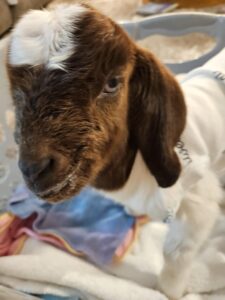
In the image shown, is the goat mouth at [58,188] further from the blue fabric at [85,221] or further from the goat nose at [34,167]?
the blue fabric at [85,221]

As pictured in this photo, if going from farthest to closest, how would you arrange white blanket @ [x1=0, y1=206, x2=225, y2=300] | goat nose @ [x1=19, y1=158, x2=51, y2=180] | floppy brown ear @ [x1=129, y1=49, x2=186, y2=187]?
white blanket @ [x1=0, y1=206, x2=225, y2=300] < floppy brown ear @ [x1=129, y1=49, x2=186, y2=187] < goat nose @ [x1=19, y1=158, x2=51, y2=180]

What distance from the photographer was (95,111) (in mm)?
656

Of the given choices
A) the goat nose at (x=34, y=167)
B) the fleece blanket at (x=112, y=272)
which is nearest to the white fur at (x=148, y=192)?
the fleece blanket at (x=112, y=272)

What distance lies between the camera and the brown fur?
2.01ft

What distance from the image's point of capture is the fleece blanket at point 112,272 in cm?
89

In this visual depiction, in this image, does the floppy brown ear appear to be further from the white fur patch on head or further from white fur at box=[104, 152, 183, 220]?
the white fur patch on head

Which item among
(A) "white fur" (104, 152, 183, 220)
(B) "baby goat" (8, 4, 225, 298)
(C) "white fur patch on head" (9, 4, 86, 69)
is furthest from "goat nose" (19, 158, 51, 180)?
(A) "white fur" (104, 152, 183, 220)

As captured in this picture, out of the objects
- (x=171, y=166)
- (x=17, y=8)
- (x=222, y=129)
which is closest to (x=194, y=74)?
(x=222, y=129)

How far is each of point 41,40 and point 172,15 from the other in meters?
0.85

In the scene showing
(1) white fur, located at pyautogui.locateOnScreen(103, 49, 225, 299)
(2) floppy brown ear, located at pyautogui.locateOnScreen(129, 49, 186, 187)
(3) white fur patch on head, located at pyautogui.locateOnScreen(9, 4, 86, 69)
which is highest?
(3) white fur patch on head, located at pyautogui.locateOnScreen(9, 4, 86, 69)

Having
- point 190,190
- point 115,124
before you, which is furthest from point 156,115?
point 190,190

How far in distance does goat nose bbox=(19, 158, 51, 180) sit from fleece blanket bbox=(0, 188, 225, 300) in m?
0.35

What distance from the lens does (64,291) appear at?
2.93 feet

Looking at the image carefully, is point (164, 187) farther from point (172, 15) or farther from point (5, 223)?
point (172, 15)
